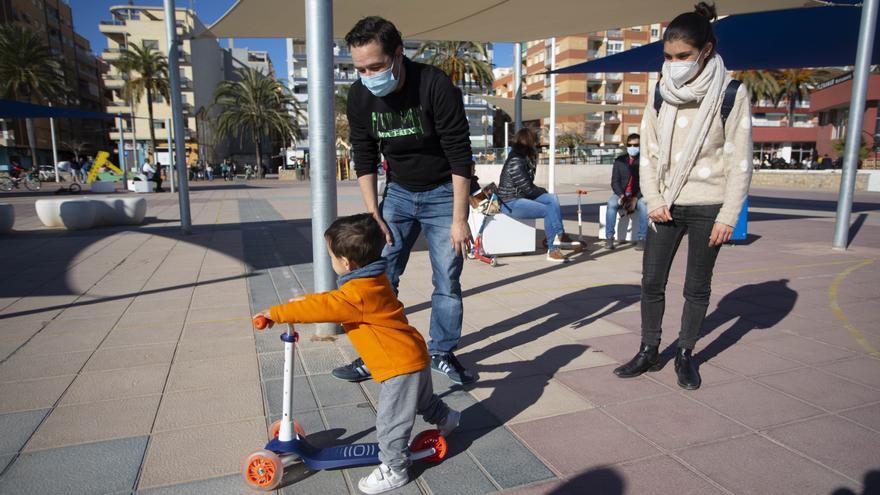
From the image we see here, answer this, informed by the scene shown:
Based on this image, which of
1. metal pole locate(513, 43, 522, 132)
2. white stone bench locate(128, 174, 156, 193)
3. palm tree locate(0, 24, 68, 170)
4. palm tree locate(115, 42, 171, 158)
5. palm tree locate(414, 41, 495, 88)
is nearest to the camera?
metal pole locate(513, 43, 522, 132)

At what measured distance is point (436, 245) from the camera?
10.4 ft

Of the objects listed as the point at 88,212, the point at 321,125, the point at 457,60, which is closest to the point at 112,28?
the point at 457,60

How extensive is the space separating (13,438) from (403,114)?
2.55 m

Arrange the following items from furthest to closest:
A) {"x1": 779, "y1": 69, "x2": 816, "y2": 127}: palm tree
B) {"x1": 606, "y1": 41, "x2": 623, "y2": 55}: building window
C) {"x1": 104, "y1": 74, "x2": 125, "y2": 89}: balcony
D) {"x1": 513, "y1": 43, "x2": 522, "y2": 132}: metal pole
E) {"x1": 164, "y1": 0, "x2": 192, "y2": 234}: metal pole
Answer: {"x1": 606, "y1": 41, "x2": 623, "y2": 55}: building window < {"x1": 104, "y1": 74, "x2": 125, "y2": 89}: balcony < {"x1": 779, "y1": 69, "x2": 816, "y2": 127}: palm tree < {"x1": 513, "y1": 43, "x2": 522, "y2": 132}: metal pole < {"x1": 164, "y1": 0, "x2": 192, "y2": 234}: metal pole

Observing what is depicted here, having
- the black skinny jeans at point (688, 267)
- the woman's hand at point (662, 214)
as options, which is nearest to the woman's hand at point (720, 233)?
the black skinny jeans at point (688, 267)

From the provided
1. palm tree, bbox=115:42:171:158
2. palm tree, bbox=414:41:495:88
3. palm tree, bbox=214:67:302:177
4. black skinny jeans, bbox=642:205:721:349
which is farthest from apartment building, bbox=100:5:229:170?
black skinny jeans, bbox=642:205:721:349

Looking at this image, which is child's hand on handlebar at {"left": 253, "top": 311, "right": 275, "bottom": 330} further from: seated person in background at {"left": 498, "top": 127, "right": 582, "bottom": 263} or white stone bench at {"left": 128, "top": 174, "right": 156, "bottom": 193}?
white stone bench at {"left": 128, "top": 174, "right": 156, "bottom": 193}

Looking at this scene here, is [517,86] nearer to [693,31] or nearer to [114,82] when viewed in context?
[693,31]

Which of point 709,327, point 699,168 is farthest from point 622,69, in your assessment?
point 699,168

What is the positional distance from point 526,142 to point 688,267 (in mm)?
3945

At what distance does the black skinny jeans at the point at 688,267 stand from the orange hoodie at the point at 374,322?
5.65 feet

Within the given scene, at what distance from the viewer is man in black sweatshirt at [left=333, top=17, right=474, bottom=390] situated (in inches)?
108

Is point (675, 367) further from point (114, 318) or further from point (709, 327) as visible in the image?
point (114, 318)

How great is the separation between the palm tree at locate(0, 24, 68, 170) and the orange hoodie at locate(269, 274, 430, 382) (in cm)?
4717
